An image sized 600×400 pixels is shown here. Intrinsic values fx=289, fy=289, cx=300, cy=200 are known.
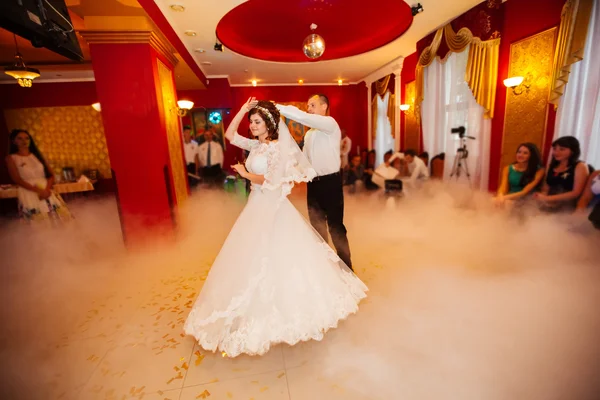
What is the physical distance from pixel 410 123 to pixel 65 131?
9353 millimetres

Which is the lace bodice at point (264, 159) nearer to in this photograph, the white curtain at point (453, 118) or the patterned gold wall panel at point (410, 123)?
the white curtain at point (453, 118)

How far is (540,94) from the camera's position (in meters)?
4.00

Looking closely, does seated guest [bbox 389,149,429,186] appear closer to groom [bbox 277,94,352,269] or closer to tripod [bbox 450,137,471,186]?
tripod [bbox 450,137,471,186]

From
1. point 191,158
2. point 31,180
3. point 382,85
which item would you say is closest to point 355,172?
point 382,85

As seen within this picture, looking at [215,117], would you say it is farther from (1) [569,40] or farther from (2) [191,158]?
(1) [569,40]

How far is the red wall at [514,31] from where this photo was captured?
3.79 m

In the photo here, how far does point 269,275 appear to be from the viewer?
1880 mm

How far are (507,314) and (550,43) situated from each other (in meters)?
3.75

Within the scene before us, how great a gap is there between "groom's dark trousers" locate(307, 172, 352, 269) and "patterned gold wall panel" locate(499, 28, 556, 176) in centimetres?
341

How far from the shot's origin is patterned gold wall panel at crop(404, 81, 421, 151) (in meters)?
7.01

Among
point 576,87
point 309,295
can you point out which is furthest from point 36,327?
point 576,87

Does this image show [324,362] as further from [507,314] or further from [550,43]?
[550,43]

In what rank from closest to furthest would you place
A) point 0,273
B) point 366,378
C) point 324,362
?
1. point 366,378
2. point 324,362
3. point 0,273

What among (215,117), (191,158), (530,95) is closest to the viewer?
(530,95)
